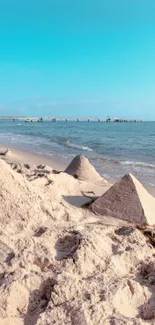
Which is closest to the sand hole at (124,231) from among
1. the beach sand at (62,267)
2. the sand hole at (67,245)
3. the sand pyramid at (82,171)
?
the beach sand at (62,267)

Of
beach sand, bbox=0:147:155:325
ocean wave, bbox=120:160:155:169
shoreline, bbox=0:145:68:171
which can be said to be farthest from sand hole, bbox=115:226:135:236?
ocean wave, bbox=120:160:155:169

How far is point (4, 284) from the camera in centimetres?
223

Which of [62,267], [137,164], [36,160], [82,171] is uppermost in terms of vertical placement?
[62,267]

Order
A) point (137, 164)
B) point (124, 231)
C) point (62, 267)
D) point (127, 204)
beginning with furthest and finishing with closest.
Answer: point (137, 164), point (127, 204), point (124, 231), point (62, 267)

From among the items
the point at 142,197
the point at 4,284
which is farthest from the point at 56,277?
the point at 142,197

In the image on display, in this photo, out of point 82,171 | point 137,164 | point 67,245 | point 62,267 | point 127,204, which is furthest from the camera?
point 137,164

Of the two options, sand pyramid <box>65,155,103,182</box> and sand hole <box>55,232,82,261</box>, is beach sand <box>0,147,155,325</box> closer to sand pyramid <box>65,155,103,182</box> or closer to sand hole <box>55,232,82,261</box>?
sand hole <box>55,232,82,261</box>

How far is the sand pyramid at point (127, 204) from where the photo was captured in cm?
472

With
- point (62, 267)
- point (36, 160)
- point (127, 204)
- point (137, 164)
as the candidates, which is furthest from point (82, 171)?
point (62, 267)

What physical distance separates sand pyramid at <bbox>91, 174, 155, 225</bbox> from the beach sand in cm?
110

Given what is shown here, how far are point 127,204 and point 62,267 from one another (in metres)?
2.50

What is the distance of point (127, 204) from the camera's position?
4.82 meters

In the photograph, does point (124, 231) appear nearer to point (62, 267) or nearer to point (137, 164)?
point (62, 267)

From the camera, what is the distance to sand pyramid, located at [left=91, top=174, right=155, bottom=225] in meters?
4.72
